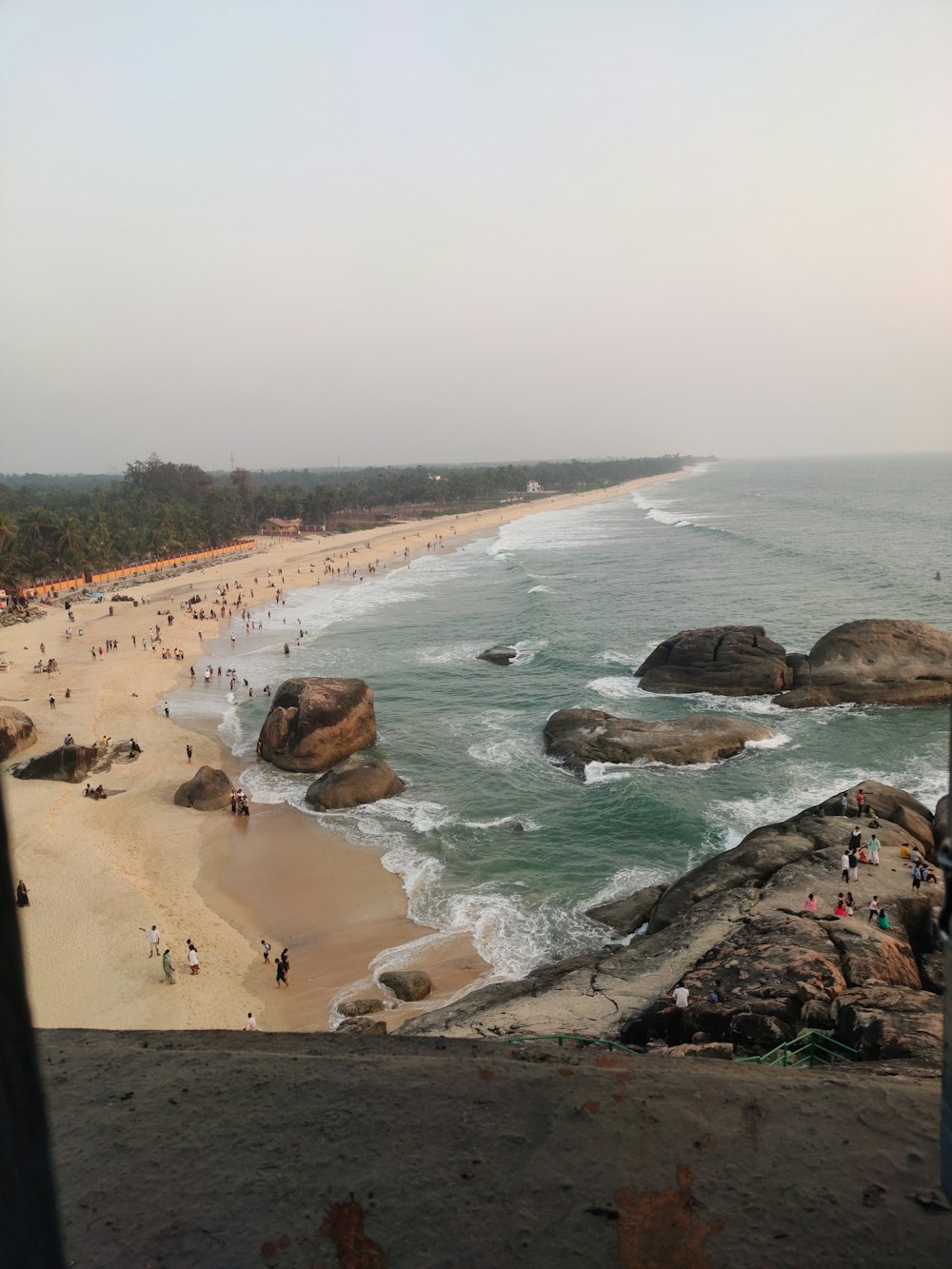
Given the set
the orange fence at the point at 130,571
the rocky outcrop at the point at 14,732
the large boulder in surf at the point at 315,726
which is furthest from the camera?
the orange fence at the point at 130,571

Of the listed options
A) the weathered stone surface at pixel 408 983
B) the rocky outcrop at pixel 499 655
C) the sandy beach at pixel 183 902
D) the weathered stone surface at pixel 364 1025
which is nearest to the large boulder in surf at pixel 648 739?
the sandy beach at pixel 183 902

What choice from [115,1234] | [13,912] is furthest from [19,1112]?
[115,1234]

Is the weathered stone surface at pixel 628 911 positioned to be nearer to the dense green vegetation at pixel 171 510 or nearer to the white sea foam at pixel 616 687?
the white sea foam at pixel 616 687

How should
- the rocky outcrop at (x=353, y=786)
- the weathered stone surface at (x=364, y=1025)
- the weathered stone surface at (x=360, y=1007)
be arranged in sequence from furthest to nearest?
the rocky outcrop at (x=353, y=786) → the weathered stone surface at (x=360, y=1007) → the weathered stone surface at (x=364, y=1025)

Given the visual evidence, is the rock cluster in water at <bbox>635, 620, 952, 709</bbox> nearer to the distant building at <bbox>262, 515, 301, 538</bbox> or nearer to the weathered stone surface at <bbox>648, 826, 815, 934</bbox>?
the weathered stone surface at <bbox>648, 826, 815, 934</bbox>

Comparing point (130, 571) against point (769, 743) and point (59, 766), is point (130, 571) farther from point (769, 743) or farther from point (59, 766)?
point (769, 743)

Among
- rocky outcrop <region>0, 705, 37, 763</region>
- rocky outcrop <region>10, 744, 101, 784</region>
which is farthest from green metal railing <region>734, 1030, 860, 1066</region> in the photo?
rocky outcrop <region>0, 705, 37, 763</region>
